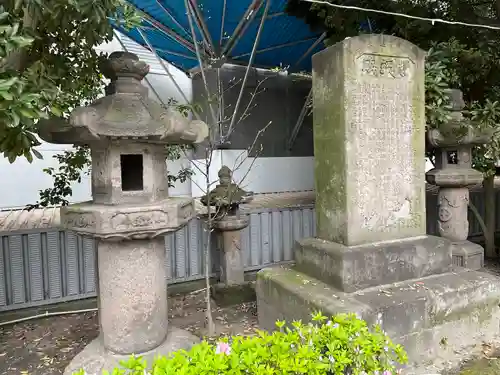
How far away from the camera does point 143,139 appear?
2.80 meters

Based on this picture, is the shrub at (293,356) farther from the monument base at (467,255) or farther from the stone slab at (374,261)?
the monument base at (467,255)

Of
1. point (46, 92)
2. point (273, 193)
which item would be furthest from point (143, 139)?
point (273, 193)

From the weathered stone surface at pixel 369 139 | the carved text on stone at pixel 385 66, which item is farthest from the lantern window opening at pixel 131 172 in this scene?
the carved text on stone at pixel 385 66

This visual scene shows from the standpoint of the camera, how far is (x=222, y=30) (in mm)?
9078

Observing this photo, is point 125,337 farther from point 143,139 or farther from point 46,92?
point 46,92

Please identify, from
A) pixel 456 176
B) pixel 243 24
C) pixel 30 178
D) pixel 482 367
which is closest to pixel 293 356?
pixel 482 367

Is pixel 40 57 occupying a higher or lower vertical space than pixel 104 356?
higher

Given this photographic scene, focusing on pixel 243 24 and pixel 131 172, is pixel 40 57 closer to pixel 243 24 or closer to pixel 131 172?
pixel 131 172

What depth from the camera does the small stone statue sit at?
15.7ft

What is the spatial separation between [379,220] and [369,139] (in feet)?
2.44

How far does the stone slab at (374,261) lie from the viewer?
124 inches

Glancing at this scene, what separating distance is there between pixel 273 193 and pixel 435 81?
9173 millimetres

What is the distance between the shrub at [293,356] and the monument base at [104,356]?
127cm

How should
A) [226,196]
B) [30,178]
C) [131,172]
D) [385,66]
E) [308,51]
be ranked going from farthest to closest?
[308,51] < [30,178] < [226,196] < [385,66] < [131,172]
